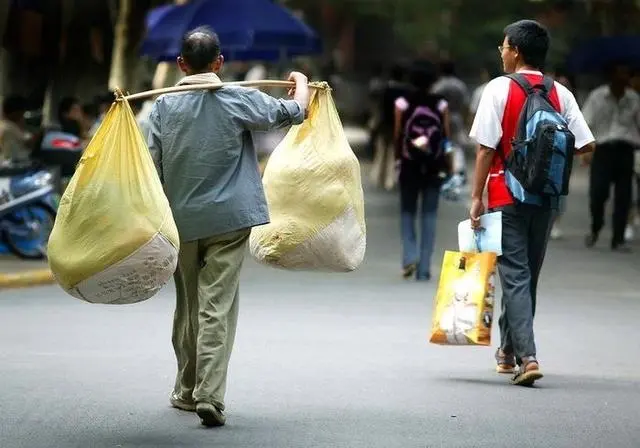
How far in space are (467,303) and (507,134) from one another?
3.00 feet

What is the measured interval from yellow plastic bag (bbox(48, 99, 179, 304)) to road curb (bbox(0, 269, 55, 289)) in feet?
23.5

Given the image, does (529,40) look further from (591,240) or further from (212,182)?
(591,240)

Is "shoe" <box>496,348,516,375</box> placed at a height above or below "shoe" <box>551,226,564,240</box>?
above

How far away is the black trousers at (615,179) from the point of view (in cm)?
1858

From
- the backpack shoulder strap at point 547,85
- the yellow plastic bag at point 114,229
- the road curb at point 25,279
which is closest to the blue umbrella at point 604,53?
the road curb at point 25,279

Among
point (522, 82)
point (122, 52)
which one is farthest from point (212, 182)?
point (122, 52)

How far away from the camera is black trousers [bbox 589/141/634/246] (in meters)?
18.6

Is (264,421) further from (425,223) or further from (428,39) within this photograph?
(428,39)

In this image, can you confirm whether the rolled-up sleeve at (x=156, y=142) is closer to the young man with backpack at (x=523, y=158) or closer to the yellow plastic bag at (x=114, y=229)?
the yellow plastic bag at (x=114, y=229)

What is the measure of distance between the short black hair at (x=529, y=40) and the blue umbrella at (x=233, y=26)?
15.7 meters

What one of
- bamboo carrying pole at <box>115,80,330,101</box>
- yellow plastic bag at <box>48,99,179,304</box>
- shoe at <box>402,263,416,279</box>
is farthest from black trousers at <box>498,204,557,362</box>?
shoe at <box>402,263,416,279</box>

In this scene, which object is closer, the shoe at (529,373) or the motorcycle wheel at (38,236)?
the shoe at (529,373)

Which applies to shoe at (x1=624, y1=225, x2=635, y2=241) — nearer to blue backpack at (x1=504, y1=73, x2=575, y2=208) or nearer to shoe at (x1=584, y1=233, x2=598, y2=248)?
shoe at (x1=584, y1=233, x2=598, y2=248)

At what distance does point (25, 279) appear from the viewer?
49.1 ft
